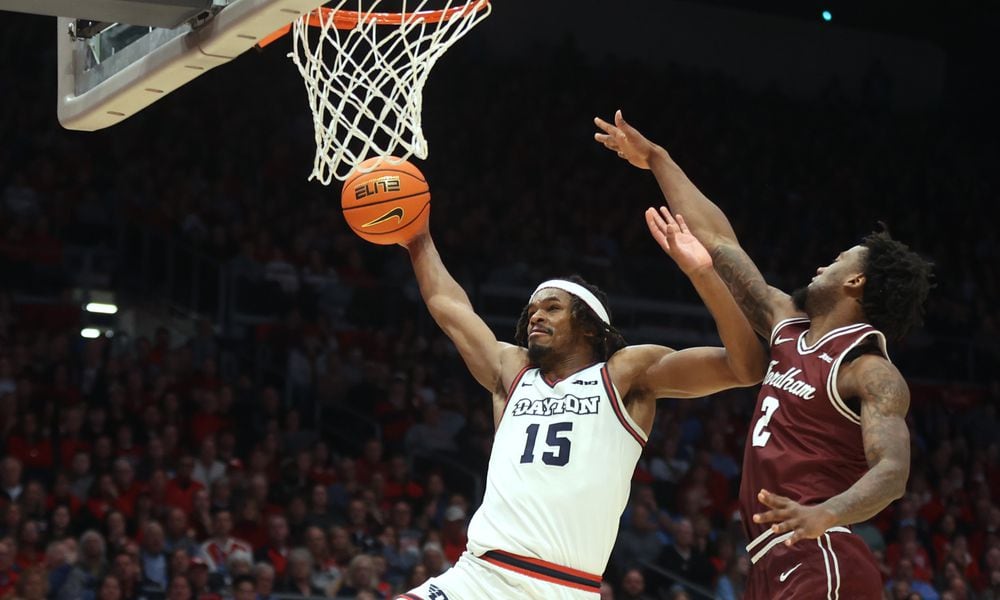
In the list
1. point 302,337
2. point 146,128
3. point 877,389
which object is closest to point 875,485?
point 877,389

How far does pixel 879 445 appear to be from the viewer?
392 cm

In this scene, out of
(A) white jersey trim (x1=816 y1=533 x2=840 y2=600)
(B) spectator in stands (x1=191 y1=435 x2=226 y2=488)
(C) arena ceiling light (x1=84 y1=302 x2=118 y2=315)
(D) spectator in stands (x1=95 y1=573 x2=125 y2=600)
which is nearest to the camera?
(A) white jersey trim (x1=816 y1=533 x2=840 y2=600)

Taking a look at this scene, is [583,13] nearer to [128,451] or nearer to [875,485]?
[128,451]

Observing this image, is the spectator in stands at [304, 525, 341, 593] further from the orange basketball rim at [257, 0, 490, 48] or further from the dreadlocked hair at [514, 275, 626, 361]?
the dreadlocked hair at [514, 275, 626, 361]

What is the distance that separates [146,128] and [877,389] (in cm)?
1064

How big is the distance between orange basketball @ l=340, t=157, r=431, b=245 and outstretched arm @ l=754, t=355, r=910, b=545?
2009 mm

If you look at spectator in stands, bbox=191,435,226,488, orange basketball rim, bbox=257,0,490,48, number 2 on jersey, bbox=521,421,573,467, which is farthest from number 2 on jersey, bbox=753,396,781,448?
spectator in stands, bbox=191,435,226,488

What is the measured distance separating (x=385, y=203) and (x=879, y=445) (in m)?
2.30

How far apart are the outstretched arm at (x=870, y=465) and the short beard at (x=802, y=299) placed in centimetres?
36

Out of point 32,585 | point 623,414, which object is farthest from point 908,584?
point 623,414

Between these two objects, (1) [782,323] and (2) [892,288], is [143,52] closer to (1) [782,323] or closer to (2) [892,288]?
(1) [782,323]

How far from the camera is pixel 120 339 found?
1164 centimetres

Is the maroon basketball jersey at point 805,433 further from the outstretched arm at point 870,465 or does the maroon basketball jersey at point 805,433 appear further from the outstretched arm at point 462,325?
the outstretched arm at point 462,325

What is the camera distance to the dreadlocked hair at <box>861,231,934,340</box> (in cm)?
434
